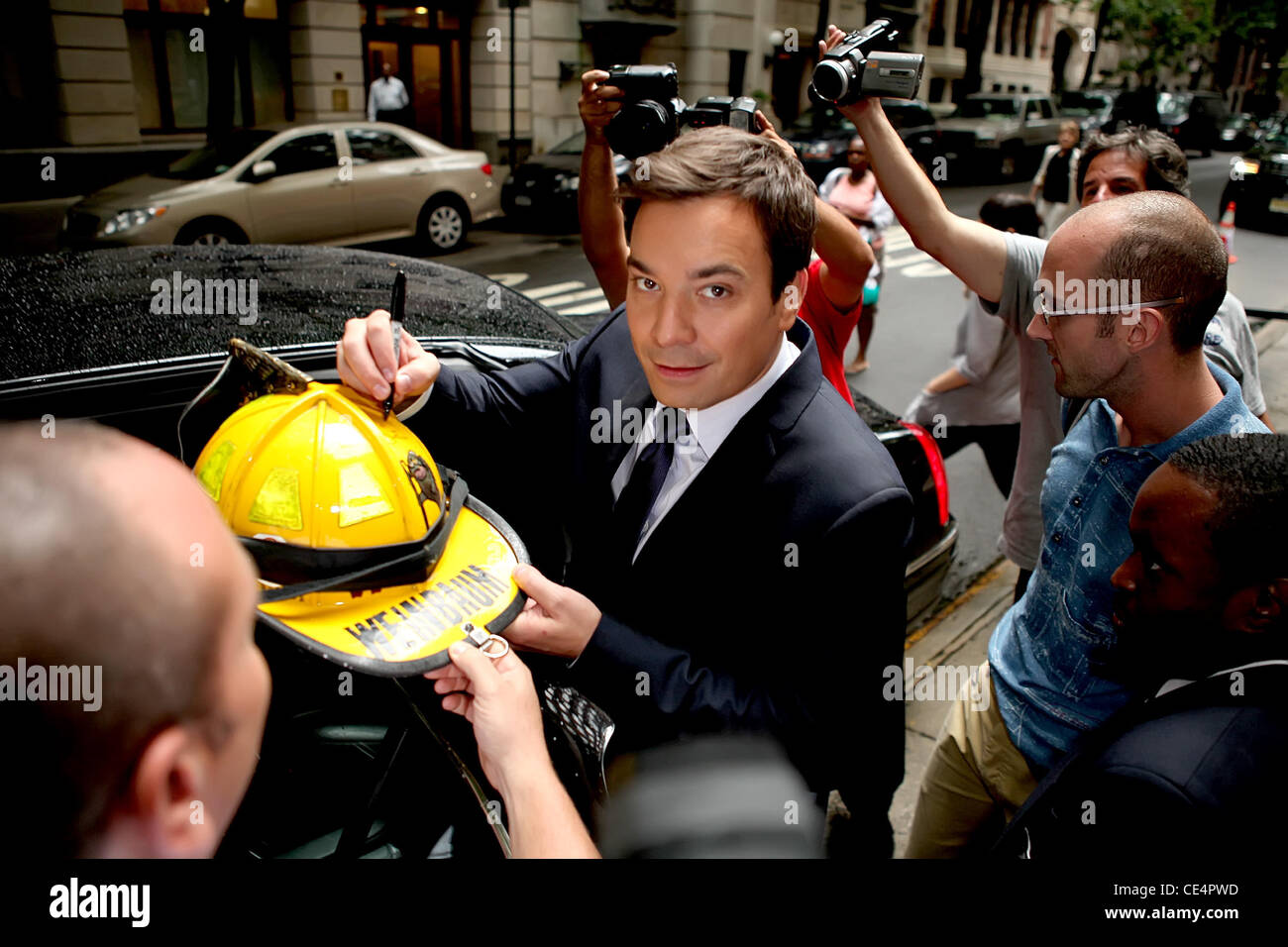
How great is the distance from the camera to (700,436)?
157cm

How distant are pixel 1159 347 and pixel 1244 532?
483 millimetres

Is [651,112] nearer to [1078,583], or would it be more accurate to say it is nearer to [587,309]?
[1078,583]

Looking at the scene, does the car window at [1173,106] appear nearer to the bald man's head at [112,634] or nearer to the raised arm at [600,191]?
the raised arm at [600,191]

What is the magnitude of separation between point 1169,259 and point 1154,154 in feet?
4.49

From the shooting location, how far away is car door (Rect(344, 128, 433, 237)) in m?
10.2

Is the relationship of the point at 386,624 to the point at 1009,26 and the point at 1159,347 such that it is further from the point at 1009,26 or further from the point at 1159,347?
the point at 1009,26

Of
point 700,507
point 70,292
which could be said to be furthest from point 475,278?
point 700,507

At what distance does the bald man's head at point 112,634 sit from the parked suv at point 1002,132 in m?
21.1

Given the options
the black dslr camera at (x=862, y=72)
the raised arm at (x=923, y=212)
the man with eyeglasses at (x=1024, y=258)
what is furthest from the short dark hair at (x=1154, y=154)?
the black dslr camera at (x=862, y=72)

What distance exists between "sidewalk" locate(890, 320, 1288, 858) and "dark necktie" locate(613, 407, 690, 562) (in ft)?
5.32

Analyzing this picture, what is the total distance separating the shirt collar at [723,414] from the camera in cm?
155

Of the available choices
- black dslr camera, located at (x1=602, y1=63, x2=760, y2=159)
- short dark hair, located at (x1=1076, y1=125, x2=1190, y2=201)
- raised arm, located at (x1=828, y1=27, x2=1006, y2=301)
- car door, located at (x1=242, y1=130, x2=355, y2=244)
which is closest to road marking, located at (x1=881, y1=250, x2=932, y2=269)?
car door, located at (x1=242, y1=130, x2=355, y2=244)

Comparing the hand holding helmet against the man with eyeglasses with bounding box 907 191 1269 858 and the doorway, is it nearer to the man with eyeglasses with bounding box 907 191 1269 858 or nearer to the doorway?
the man with eyeglasses with bounding box 907 191 1269 858

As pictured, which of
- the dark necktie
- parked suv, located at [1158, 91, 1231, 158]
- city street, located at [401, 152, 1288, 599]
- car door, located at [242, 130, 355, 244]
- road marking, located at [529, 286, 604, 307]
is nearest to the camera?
the dark necktie
